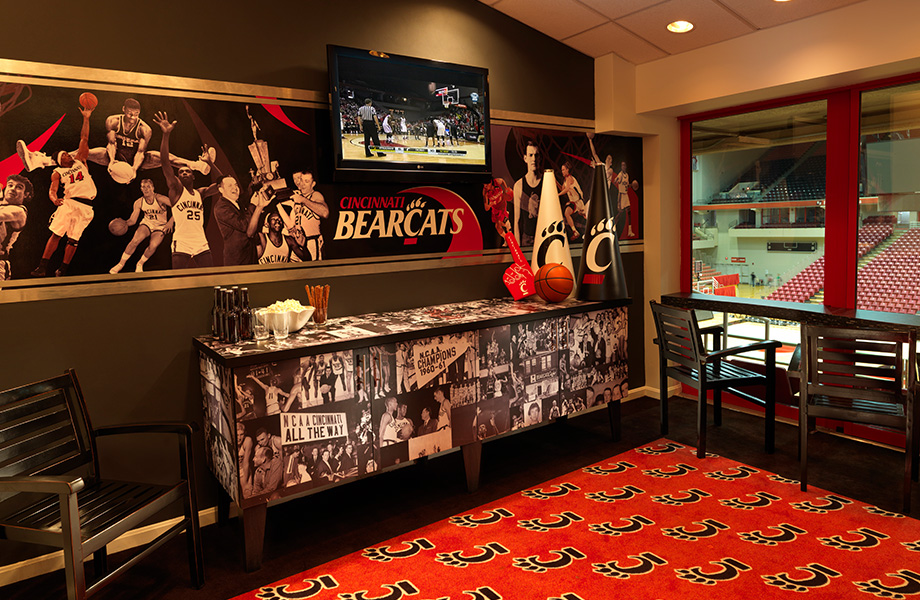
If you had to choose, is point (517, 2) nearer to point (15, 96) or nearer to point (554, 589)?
point (15, 96)

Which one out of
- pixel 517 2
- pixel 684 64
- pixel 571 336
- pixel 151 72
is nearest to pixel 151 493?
pixel 151 72

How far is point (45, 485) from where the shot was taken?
6.46 ft

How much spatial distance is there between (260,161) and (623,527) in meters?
2.55

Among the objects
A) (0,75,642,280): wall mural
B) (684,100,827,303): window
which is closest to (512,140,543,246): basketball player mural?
(0,75,642,280): wall mural

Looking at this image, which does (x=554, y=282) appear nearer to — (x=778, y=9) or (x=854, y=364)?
(x=854, y=364)

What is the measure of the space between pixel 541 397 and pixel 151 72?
2626mm

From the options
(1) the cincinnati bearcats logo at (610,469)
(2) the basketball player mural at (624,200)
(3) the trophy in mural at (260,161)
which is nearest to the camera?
(3) the trophy in mural at (260,161)

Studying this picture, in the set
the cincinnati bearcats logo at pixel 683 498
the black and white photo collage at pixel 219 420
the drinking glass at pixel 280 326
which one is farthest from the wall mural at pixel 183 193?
the cincinnati bearcats logo at pixel 683 498

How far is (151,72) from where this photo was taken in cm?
282

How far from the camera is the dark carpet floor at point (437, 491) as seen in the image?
8.50ft

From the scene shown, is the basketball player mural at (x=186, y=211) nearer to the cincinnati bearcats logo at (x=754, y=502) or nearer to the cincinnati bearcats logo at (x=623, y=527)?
the cincinnati bearcats logo at (x=623, y=527)

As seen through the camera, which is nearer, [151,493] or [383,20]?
[151,493]

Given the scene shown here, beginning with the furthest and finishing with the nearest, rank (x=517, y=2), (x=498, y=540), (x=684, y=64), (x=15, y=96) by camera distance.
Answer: (x=684, y=64)
(x=517, y=2)
(x=498, y=540)
(x=15, y=96)

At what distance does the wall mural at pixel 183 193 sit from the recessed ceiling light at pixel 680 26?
5.39 ft
